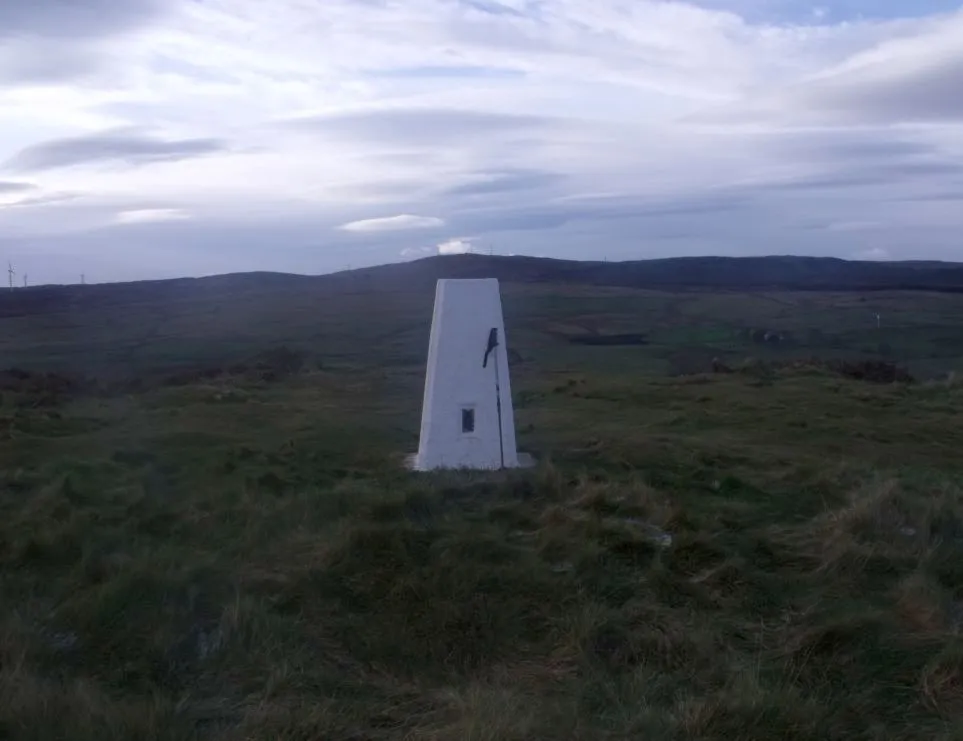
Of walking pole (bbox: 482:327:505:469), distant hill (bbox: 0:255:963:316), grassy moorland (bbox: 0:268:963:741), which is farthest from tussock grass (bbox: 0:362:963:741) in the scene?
distant hill (bbox: 0:255:963:316)

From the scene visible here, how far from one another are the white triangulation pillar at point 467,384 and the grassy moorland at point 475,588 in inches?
24.7

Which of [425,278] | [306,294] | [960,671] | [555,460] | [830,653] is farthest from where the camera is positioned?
[425,278]

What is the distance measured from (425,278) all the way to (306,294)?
13.9m

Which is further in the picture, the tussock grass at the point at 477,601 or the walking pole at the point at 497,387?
the walking pole at the point at 497,387

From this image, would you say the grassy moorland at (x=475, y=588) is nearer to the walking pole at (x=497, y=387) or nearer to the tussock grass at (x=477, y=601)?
the tussock grass at (x=477, y=601)

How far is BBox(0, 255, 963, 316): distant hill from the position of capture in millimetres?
89375

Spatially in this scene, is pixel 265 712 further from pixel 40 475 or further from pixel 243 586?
pixel 40 475

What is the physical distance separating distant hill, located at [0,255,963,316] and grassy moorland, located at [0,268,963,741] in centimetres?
6916

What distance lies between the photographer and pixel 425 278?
322 feet

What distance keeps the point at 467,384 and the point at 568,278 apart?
3685 inches

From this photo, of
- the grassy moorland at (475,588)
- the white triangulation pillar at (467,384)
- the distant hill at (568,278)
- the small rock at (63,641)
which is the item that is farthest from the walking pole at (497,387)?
the distant hill at (568,278)

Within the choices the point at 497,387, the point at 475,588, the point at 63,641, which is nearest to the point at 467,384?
the point at 497,387

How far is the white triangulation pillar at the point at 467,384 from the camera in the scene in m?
11.9

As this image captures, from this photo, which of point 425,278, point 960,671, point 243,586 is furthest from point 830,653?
point 425,278
